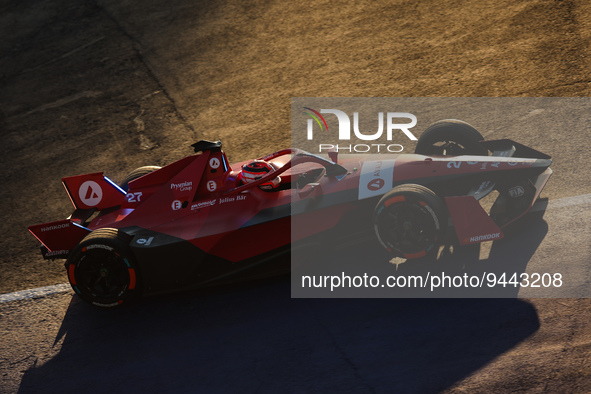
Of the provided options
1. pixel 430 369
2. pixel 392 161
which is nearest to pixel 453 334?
pixel 430 369

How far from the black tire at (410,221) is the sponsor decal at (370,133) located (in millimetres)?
3017

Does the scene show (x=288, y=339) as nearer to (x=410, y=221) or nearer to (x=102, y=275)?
(x=410, y=221)

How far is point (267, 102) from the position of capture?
1142 cm

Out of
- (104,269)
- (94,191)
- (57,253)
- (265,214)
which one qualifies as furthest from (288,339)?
(94,191)

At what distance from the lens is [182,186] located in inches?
290

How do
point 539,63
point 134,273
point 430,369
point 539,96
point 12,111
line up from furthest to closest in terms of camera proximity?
point 12,111 < point 539,63 < point 539,96 < point 134,273 < point 430,369

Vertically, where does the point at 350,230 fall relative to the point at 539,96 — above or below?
below

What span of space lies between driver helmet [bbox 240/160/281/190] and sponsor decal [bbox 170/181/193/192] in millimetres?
584

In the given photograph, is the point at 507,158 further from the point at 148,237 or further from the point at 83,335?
the point at 83,335

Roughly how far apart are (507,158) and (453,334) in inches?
86.1

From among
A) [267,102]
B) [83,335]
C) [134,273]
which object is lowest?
[83,335]

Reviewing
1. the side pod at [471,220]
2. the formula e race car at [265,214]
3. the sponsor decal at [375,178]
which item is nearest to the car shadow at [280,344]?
the formula e race car at [265,214]

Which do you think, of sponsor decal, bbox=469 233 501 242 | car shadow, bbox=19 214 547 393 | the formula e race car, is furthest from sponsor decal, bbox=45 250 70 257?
sponsor decal, bbox=469 233 501 242

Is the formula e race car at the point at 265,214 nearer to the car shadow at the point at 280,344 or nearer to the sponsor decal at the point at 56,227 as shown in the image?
the sponsor decal at the point at 56,227
